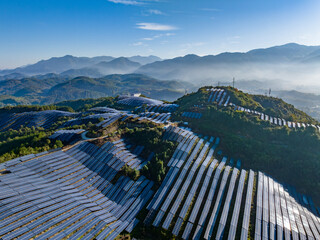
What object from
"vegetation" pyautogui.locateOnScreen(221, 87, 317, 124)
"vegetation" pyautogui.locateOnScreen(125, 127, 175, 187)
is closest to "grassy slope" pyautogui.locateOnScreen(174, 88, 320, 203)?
"vegetation" pyautogui.locateOnScreen(221, 87, 317, 124)

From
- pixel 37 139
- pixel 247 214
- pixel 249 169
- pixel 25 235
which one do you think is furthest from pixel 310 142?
pixel 37 139

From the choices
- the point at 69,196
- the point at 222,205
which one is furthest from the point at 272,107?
the point at 69,196

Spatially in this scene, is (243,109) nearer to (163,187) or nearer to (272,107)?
(272,107)

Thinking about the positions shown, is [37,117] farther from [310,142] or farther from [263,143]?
[310,142]

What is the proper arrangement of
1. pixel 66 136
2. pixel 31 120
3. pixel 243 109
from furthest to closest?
pixel 31 120
pixel 243 109
pixel 66 136

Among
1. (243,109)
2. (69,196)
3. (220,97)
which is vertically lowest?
(69,196)

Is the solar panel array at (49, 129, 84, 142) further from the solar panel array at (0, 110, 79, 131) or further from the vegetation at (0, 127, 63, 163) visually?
the solar panel array at (0, 110, 79, 131)
